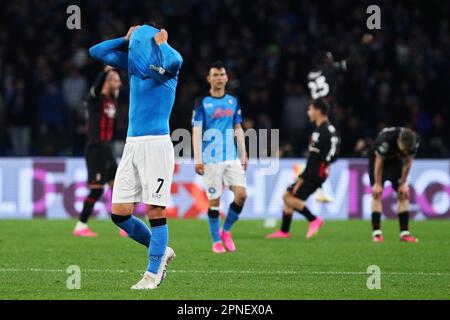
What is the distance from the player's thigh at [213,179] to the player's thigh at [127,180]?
170 inches

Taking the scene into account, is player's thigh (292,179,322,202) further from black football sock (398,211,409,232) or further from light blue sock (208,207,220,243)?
light blue sock (208,207,220,243)

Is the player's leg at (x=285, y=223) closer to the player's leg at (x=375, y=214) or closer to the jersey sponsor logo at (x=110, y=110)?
the player's leg at (x=375, y=214)

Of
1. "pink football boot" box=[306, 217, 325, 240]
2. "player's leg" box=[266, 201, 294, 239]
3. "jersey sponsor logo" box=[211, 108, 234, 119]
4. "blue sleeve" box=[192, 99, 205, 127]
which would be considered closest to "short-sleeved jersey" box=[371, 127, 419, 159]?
"pink football boot" box=[306, 217, 325, 240]

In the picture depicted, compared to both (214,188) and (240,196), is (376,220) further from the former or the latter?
(214,188)

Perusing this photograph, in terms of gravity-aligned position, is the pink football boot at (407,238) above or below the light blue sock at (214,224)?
below

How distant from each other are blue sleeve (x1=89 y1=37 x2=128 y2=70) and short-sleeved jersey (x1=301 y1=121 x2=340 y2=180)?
668 cm

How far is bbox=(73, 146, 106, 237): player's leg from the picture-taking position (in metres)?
16.5

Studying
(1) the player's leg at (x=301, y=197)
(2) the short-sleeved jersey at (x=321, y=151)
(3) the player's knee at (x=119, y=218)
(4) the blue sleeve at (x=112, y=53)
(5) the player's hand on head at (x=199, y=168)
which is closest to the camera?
(3) the player's knee at (x=119, y=218)

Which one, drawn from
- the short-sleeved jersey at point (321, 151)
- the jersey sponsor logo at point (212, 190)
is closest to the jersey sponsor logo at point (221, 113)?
the jersey sponsor logo at point (212, 190)

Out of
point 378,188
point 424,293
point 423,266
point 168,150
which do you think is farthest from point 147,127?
point 378,188

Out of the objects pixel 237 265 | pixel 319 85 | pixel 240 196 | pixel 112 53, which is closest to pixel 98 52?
pixel 112 53

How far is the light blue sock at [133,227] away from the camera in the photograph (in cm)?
999

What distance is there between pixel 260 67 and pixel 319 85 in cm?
545
